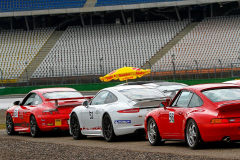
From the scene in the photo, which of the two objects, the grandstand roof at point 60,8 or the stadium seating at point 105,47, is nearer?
the stadium seating at point 105,47

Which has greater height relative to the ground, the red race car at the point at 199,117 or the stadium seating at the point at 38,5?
the stadium seating at the point at 38,5

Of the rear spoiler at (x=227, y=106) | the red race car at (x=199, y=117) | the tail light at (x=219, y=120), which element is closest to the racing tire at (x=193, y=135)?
the red race car at (x=199, y=117)

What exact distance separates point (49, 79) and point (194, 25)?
16.3 m

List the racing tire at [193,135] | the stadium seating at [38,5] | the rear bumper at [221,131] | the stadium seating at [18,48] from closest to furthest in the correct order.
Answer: the rear bumper at [221,131], the racing tire at [193,135], the stadium seating at [18,48], the stadium seating at [38,5]

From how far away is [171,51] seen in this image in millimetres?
40938

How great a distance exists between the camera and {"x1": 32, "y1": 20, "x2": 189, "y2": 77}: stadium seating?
1554 inches

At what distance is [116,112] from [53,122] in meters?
3.11

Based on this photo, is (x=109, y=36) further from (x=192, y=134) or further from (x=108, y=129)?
(x=192, y=134)

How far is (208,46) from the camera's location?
134 ft

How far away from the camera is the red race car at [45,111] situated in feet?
44.1

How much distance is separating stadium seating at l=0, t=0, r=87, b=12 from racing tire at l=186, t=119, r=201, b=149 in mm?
40495

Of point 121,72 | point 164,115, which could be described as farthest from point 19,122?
point 121,72

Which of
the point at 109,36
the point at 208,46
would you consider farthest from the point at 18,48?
the point at 208,46

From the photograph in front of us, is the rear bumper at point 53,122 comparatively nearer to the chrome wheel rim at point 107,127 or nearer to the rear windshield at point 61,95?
the rear windshield at point 61,95
